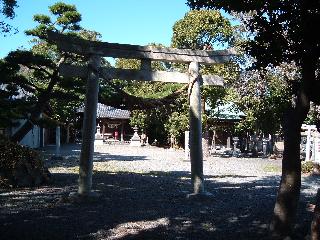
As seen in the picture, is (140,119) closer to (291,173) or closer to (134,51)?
(134,51)

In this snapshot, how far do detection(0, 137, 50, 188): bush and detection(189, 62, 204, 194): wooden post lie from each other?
4484 millimetres

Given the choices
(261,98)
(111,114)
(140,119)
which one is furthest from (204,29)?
(111,114)

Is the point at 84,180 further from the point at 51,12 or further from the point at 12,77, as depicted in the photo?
the point at 51,12

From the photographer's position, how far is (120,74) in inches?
350

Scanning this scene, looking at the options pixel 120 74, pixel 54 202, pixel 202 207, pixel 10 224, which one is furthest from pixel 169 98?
pixel 10 224

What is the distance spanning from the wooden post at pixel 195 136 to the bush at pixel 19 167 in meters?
4.48

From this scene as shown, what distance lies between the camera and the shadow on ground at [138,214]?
5801 millimetres

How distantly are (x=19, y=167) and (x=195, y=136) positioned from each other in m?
4.92

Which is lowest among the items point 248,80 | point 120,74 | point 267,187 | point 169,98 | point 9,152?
point 267,187

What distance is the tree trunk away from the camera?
5473 mm

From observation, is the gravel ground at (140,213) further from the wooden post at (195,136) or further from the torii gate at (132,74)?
the torii gate at (132,74)

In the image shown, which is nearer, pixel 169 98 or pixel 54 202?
pixel 54 202

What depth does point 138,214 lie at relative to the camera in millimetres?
7102

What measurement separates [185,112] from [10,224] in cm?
2131
